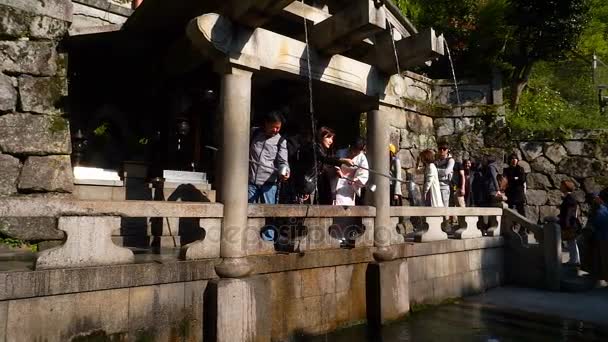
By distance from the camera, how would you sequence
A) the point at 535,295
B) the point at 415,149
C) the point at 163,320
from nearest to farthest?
the point at 163,320 < the point at 535,295 < the point at 415,149

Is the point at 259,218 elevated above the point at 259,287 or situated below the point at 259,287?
above

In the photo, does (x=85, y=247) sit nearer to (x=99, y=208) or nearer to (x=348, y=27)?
(x=99, y=208)

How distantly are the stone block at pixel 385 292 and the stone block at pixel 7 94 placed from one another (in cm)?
593

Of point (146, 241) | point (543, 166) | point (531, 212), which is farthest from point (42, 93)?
point (543, 166)

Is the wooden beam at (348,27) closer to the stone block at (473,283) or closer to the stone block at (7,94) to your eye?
the stone block at (7,94)

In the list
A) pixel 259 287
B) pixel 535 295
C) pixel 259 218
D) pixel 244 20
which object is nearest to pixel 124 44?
pixel 244 20

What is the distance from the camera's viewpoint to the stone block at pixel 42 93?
666 cm

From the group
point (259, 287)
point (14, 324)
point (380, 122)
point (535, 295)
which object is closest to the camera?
point (14, 324)

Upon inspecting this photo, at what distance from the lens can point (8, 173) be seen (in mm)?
6406

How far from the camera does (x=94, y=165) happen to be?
27.5 feet

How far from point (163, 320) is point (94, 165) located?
5.22m

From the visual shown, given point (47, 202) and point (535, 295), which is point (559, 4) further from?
point (47, 202)

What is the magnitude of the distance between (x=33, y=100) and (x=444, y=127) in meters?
11.3

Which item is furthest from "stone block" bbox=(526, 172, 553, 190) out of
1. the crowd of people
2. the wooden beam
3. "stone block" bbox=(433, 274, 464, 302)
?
the wooden beam
